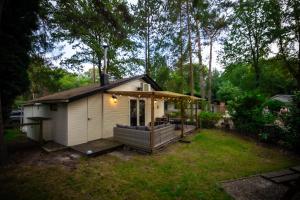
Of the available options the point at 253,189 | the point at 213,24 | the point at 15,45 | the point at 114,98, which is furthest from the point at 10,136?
the point at 213,24

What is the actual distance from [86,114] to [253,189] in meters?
7.55

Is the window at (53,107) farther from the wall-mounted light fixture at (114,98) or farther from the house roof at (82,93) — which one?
the wall-mounted light fixture at (114,98)

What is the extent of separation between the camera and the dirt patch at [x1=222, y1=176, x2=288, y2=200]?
Result: 4.11 metres

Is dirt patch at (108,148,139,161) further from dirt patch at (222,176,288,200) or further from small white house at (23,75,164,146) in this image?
dirt patch at (222,176,288,200)

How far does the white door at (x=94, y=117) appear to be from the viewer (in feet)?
29.5

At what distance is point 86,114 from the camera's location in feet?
29.0

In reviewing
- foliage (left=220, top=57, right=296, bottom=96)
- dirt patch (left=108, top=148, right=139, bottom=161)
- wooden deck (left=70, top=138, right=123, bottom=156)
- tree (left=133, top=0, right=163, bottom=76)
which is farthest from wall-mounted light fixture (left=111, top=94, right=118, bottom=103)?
foliage (left=220, top=57, right=296, bottom=96)

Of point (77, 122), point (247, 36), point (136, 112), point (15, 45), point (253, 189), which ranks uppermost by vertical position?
point (247, 36)

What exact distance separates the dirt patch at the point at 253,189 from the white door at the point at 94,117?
674 centimetres

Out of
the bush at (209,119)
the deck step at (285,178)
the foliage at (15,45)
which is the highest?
the foliage at (15,45)

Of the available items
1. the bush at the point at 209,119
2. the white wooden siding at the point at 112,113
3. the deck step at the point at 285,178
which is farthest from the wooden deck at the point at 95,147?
the bush at the point at 209,119

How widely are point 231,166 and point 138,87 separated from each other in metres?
7.89

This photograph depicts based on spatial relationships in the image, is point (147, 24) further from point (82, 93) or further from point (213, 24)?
point (82, 93)

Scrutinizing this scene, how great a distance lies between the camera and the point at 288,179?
3.84 meters
